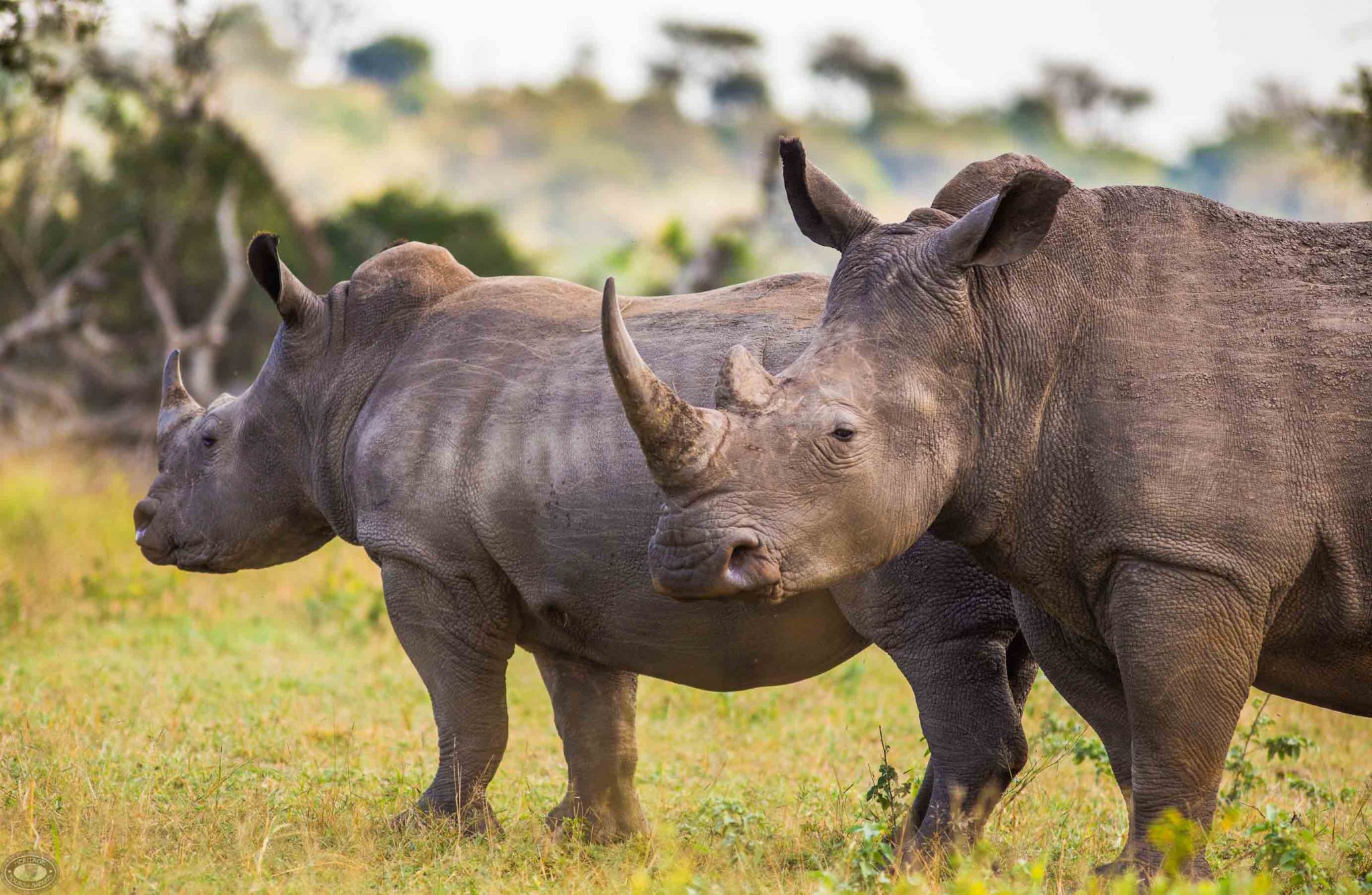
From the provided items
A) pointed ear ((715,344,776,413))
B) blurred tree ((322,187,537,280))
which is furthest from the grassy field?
blurred tree ((322,187,537,280))

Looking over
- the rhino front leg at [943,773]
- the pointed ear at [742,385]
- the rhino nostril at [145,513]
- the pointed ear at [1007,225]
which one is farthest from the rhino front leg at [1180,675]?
the rhino nostril at [145,513]

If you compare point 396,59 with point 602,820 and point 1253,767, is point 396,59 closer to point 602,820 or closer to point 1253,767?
point 1253,767

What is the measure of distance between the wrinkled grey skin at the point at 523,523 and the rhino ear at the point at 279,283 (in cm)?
1

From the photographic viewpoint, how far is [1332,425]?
4637 mm

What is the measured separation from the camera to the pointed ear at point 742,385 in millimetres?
4602

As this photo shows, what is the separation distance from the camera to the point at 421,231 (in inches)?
993

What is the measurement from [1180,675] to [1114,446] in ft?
2.19

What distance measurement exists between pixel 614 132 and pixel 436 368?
61.8m

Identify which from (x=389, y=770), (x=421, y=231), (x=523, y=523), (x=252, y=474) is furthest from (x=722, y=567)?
(x=421, y=231)

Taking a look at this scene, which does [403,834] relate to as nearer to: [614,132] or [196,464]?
[196,464]

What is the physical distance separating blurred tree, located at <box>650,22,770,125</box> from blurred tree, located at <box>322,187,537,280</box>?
31.4 metres

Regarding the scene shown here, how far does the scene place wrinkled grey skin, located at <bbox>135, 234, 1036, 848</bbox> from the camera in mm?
5465

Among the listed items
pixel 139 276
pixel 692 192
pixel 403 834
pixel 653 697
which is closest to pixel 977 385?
pixel 403 834

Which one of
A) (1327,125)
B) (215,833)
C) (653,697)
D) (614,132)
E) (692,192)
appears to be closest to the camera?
(215,833)
